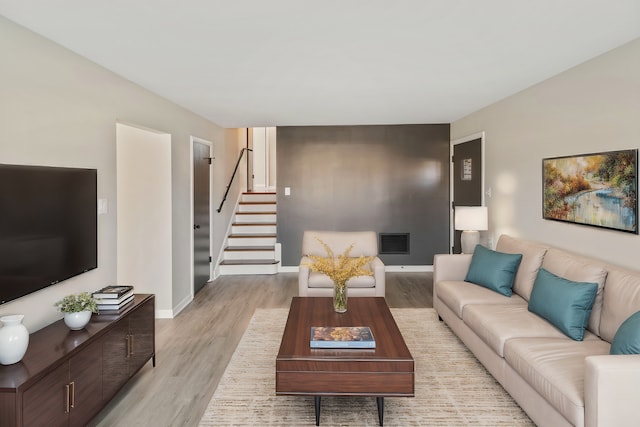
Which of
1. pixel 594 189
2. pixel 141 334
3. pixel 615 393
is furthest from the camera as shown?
pixel 594 189

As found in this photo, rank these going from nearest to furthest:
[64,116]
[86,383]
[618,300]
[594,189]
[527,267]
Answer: [86,383] → [618,300] → [64,116] → [594,189] → [527,267]

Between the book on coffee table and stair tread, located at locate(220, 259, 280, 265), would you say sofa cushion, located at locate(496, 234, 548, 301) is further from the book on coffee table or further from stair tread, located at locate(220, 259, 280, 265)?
stair tread, located at locate(220, 259, 280, 265)

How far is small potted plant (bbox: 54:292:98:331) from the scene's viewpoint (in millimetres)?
2369

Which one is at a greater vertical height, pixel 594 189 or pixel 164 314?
pixel 594 189

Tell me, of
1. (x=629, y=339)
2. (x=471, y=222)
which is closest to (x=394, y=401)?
(x=629, y=339)

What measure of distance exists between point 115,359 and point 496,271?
10.3 ft

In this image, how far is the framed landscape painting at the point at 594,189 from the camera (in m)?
2.81

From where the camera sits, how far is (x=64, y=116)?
2.69 meters

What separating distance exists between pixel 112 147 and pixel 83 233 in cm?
85

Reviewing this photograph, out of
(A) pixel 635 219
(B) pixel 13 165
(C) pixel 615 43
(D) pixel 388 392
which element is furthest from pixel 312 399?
(C) pixel 615 43

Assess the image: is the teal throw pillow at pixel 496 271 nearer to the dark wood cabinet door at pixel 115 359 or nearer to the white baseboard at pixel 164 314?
the dark wood cabinet door at pixel 115 359

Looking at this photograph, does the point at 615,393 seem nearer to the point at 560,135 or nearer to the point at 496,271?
the point at 496,271

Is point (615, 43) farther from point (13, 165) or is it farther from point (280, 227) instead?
point (280, 227)

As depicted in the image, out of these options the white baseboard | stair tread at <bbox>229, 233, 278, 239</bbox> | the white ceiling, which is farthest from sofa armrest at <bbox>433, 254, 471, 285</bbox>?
stair tread at <bbox>229, 233, 278, 239</bbox>
